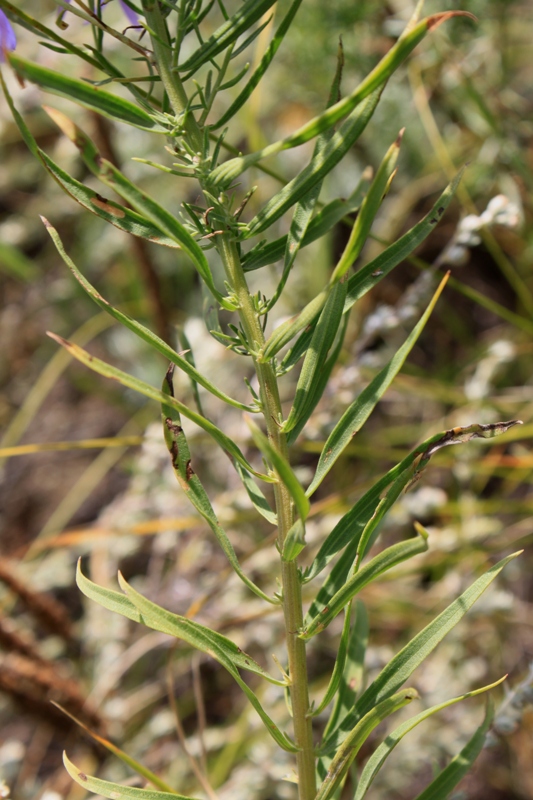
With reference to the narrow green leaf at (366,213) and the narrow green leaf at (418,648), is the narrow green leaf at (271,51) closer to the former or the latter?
the narrow green leaf at (366,213)

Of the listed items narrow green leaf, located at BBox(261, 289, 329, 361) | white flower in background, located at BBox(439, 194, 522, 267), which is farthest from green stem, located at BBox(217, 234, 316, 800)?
white flower in background, located at BBox(439, 194, 522, 267)

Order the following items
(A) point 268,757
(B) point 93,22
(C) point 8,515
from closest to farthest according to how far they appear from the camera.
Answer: (B) point 93,22, (A) point 268,757, (C) point 8,515

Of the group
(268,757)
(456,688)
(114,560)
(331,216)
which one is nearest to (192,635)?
(331,216)

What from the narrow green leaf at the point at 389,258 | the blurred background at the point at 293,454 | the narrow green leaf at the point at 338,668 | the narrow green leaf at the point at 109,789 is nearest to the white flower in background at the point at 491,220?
the blurred background at the point at 293,454

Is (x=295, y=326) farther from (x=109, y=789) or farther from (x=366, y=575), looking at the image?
(x=109, y=789)

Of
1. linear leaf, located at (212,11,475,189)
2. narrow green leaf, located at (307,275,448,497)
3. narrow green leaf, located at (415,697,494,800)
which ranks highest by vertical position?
linear leaf, located at (212,11,475,189)

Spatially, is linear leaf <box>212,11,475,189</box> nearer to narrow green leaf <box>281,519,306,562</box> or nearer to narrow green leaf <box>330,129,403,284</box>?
narrow green leaf <box>330,129,403,284</box>

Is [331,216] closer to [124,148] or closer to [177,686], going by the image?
[177,686]
